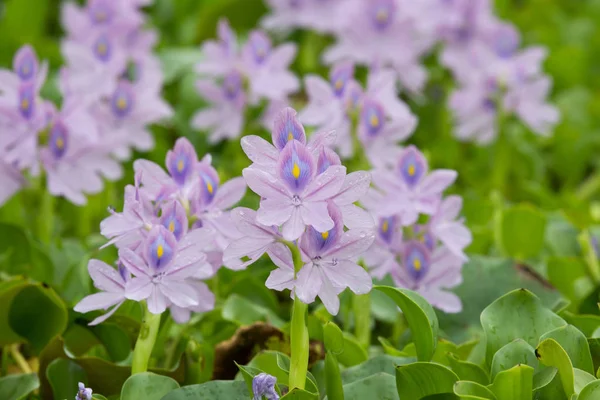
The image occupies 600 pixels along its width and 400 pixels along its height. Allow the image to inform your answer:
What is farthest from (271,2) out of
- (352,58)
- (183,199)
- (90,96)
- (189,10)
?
(183,199)

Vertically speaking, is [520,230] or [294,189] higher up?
[294,189]

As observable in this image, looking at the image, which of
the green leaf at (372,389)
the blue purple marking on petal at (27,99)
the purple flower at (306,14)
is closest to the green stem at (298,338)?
the green leaf at (372,389)

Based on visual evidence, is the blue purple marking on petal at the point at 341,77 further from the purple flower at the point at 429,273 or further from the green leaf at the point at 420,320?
the green leaf at the point at 420,320

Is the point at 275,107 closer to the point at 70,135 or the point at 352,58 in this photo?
the point at 352,58

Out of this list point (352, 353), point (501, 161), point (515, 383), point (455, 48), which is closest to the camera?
point (515, 383)

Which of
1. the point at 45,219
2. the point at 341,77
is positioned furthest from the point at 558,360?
the point at 45,219

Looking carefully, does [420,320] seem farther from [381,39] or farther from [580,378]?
[381,39]

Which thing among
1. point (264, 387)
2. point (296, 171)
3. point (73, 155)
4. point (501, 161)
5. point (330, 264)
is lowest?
point (501, 161)
